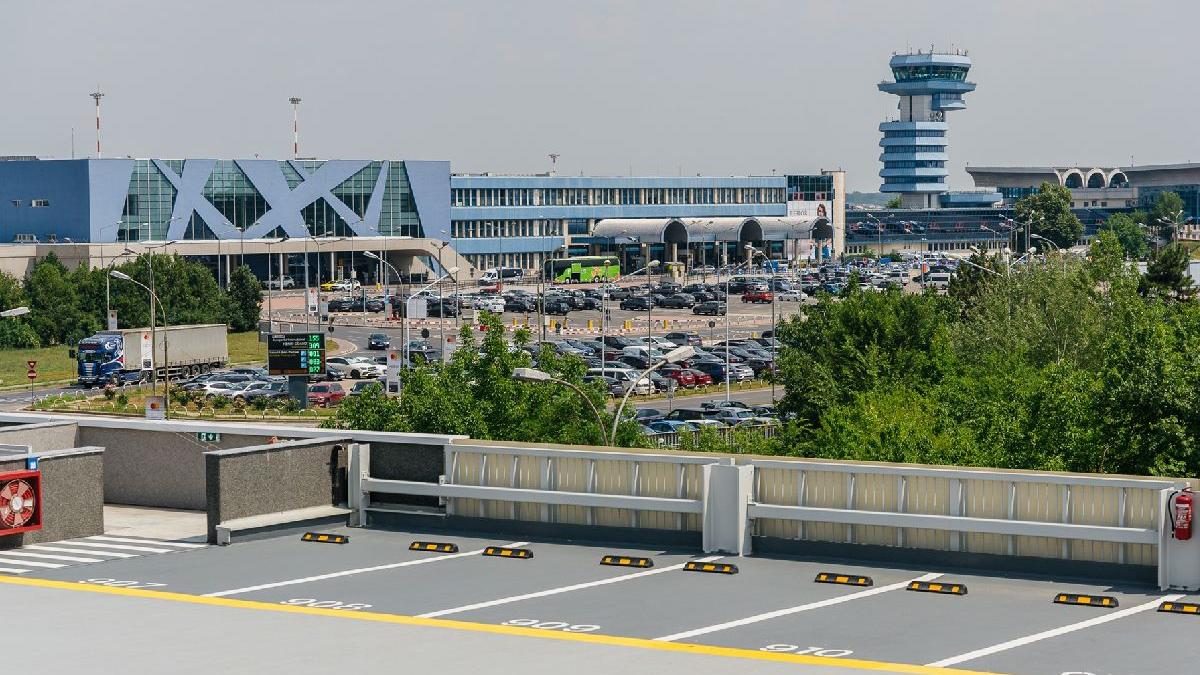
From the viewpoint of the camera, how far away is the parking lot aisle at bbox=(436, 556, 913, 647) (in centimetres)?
1817

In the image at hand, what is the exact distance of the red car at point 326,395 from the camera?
3533 inches

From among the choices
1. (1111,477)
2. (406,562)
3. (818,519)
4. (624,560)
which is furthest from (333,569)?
(1111,477)

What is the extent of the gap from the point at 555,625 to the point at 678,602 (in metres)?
1.71

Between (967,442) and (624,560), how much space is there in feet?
81.0

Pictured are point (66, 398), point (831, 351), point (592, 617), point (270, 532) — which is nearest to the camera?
point (592, 617)

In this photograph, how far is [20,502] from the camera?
75.6ft

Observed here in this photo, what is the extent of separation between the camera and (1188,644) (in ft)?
54.8

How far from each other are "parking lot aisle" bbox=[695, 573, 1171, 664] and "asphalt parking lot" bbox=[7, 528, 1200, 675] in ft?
0.08

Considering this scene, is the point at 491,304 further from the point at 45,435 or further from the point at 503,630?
the point at 503,630

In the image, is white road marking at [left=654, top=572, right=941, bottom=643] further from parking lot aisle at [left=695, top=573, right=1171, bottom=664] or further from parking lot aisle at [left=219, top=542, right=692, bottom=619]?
parking lot aisle at [left=219, top=542, right=692, bottom=619]

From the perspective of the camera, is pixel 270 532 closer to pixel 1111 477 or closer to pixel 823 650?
pixel 823 650

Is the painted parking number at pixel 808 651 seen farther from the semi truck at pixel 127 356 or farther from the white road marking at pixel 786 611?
the semi truck at pixel 127 356

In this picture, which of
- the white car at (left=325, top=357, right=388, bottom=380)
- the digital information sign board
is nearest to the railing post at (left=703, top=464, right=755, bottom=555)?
the digital information sign board

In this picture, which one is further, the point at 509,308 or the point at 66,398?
the point at 509,308
